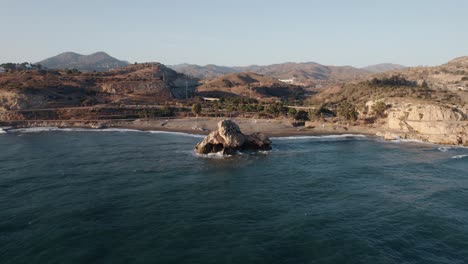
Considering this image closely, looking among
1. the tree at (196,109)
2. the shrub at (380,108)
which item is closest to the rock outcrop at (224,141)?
the tree at (196,109)

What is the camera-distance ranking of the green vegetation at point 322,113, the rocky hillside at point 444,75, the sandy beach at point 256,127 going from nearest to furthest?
the sandy beach at point 256,127 < the green vegetation at point 322,113 < the rocky hillside at point 444,75

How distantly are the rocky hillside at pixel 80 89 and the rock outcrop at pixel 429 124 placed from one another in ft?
286

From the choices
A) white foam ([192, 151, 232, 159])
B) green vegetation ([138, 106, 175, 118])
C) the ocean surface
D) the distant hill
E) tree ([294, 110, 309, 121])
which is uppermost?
the distant hill

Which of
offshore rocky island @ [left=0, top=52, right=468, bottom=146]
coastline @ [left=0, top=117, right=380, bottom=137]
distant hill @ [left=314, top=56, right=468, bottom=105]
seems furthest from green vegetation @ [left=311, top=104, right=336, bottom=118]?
distant hill @ [left=314, top=56, right=468, bottom=105]

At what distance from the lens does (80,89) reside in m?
134

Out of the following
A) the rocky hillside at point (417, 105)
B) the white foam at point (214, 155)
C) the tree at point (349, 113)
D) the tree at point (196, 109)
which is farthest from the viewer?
the tree at point (196, 109)

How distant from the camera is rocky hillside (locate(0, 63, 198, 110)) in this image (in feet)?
369

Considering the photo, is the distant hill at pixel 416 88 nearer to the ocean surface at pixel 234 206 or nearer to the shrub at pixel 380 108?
the shrub at pixel 380 108

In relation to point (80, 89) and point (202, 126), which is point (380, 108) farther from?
point (80, 89)

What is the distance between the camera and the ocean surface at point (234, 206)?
27.6 m

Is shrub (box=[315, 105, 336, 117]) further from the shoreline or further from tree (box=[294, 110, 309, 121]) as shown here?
the shoreline

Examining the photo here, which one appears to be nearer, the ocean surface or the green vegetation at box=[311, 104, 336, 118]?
the ocean surface

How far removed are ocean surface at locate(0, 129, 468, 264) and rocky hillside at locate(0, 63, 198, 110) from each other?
5376 cm

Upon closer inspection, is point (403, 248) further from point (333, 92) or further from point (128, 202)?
point (333, 92)
